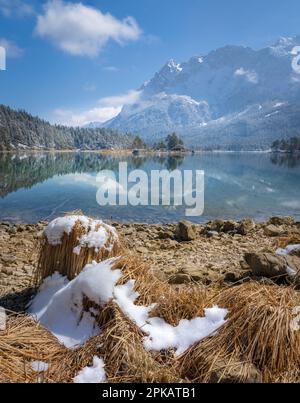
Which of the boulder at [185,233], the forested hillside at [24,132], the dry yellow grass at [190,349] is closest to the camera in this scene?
the dry yellow grass at [190,349]

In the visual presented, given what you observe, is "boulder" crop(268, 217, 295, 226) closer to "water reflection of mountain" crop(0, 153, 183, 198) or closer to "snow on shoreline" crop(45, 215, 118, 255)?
"snow on shoreline" crop(45, 215, 118, 255)

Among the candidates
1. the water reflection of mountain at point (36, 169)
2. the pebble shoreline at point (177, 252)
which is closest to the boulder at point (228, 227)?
the pebble shoreline at point (177, 252)

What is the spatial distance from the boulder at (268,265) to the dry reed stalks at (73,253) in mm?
1762

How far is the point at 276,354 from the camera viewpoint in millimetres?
2451

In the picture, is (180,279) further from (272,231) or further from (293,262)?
(272,231)

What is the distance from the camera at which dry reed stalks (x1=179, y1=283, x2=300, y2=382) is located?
2.44m

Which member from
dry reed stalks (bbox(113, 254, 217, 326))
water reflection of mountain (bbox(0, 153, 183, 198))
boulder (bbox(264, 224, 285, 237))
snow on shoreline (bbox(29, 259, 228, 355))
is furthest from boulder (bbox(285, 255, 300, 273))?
water reflection of mountain (bbox(0, 153, 183, 198))

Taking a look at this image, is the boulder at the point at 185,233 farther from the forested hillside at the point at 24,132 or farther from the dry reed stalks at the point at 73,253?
the forested hillside at the point at 24,132

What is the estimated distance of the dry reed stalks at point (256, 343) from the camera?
2441 millimetres

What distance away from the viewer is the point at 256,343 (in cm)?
252

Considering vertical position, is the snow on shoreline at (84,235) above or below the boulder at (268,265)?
above

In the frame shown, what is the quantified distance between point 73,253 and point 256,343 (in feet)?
7.97

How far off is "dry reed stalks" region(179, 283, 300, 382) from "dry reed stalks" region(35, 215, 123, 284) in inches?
76.5
